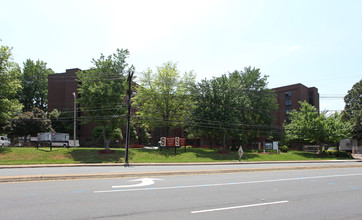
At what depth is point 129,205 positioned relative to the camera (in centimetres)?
678

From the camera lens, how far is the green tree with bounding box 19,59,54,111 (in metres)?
68.8

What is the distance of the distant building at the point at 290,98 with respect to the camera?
70188 mm

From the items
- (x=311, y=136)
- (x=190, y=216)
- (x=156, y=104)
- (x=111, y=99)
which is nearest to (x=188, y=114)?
(x=156, y=104)

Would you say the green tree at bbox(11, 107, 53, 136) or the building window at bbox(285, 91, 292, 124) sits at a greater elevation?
the building window at bbox(285, 91, 292, 124)

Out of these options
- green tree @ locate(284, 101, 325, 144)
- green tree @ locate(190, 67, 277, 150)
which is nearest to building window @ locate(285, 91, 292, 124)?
green tree @ locate(284, 101, 325, 144)

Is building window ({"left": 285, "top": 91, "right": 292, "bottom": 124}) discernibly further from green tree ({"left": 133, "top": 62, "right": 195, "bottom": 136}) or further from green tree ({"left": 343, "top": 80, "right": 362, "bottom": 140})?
green tree ({"left": 133, "top": 62, "right": 195, "bottom": 136})

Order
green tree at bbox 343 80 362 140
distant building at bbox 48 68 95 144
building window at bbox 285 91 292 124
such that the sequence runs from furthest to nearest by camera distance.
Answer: building window at bbox 285 91 292 124
green tree at bbox 343 80 362 140
distant building at bbox 48 68 95 144

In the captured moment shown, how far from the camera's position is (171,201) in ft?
24.3

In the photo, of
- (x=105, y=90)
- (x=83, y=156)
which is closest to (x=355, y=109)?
(x=105, y=90)

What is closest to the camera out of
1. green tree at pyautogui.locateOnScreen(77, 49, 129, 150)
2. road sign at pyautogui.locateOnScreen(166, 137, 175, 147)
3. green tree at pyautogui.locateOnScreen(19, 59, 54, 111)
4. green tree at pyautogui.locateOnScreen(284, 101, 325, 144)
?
green tree at pyautogui.locateOnScreen(77, 49, 129, 150)

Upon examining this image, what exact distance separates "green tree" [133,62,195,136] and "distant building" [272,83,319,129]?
41.6 meters

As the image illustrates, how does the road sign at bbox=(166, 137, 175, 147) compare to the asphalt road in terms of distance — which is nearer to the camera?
the asphalt road

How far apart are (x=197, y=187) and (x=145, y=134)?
47.1 m

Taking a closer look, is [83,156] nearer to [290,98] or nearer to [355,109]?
[290,98]
